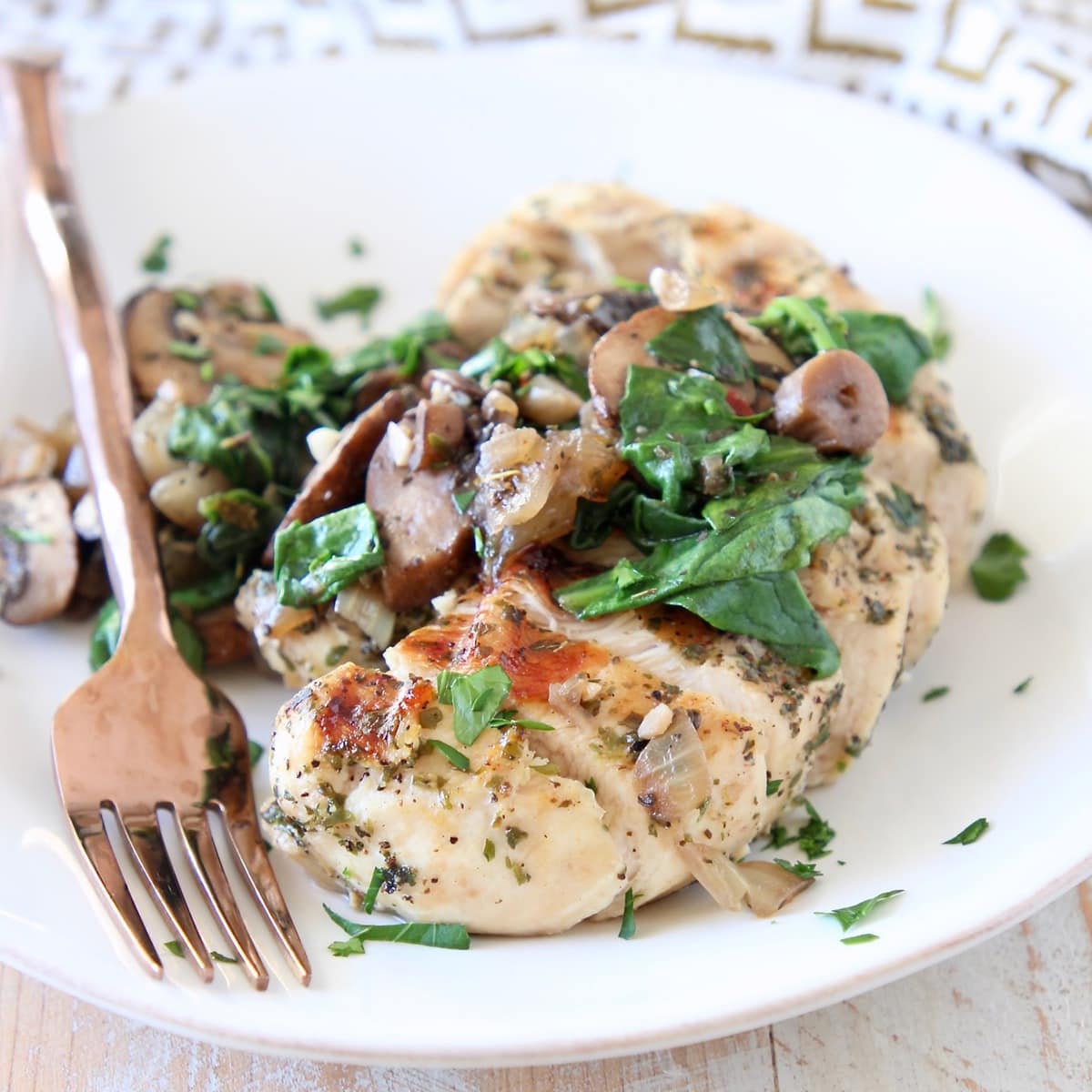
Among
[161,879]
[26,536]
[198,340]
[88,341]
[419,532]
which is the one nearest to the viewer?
[161,879]

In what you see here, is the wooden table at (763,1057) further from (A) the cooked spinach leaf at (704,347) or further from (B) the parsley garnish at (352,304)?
(B) the parsley garnish at (352,304)

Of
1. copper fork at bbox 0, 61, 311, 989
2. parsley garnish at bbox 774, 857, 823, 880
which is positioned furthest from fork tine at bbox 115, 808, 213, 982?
parsley garnish at bbox 774, 857, 823, 880

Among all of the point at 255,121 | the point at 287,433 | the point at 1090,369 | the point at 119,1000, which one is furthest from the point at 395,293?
the point at 119,1000

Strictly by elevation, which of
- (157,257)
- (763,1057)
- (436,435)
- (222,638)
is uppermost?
(436,435)

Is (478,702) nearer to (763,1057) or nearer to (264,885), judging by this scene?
(264,885)

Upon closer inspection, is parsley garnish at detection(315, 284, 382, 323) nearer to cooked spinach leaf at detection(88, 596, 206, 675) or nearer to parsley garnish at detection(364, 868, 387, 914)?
cooked spinach leaf at detection(88, 596, 206, 675)

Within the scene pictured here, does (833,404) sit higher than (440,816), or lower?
higher

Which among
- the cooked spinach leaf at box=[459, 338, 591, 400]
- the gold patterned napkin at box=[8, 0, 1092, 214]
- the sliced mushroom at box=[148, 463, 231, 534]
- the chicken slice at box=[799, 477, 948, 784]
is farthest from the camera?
the gold patterned napkin at box=[8, 0, 1092, 214]

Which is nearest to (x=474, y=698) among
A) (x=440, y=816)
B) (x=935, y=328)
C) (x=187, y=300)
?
(x=440, y=816)
